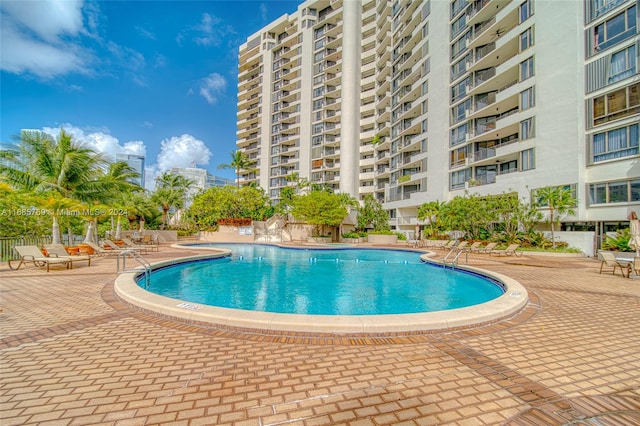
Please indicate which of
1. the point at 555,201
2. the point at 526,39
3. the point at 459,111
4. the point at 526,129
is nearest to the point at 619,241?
the point at 555,201

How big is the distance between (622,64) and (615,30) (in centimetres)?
231

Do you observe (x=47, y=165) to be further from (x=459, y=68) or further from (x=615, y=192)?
(x=459, y=68)

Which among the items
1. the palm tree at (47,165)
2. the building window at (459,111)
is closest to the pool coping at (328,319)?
the palm tree at (47,165)

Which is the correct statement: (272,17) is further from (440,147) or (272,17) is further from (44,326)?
(44,326)

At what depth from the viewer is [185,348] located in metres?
3.88

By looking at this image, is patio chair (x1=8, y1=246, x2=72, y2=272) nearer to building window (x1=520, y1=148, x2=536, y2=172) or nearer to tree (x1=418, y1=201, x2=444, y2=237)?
tree (x1=418, y1=201, x2=444, y2=237)

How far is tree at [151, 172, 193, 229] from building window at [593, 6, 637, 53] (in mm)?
41542

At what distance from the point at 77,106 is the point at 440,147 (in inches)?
1230

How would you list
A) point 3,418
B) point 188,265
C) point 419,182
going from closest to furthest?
1. point 3,418
2. point 188,265
3. point 419,182

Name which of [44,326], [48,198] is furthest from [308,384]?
[48,198]

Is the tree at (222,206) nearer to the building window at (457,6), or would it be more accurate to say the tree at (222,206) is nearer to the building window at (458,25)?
the building window at (458,25)

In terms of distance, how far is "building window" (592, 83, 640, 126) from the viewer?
16798 millimetres

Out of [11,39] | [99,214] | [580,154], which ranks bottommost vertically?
[99,214]

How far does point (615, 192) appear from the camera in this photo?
17562mm
